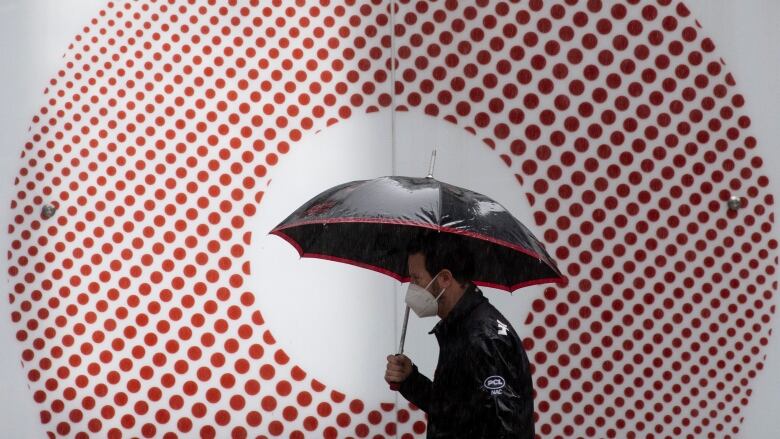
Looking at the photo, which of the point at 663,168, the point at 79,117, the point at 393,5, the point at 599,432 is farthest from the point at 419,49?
the point at 599,432

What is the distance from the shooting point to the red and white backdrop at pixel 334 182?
4.82m

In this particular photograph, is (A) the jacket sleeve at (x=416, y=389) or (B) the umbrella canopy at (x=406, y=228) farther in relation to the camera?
(A) the jacket sleeve at (x=416, y=389)

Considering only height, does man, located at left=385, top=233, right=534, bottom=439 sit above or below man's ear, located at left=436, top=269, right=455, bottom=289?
below

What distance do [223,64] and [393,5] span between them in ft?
3.19

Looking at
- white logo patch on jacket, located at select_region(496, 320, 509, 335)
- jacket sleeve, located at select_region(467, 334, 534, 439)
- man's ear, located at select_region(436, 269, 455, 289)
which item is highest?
man's ear, located at select_region(436, 269, 455, 289)

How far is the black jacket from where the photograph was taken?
2.81 metres

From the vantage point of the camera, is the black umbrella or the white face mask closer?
the black umbrella

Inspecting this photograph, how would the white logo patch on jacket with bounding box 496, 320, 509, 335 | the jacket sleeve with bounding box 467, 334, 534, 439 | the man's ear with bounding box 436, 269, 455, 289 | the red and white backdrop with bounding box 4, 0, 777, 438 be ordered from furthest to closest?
the red and white backdrop with bounding box 4, 0, 777, 438 < the man's ear with bounding box 436, 269, 455, 289 < the white logo patch on jacket with bounding box 496, 320, 509, 335 < the jacket sleeve with bounding box 467, 334, 534, 439

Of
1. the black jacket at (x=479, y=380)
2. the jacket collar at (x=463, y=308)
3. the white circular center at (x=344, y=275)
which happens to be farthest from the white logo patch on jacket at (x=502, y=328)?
the white circular center at (x=344, y=275)

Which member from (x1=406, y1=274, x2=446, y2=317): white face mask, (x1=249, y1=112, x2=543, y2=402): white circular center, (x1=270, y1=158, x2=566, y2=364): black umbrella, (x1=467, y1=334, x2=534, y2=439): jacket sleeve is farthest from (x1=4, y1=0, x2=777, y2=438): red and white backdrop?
(x1=467, y1=334, x2=534, y2=439): jacket sleeve

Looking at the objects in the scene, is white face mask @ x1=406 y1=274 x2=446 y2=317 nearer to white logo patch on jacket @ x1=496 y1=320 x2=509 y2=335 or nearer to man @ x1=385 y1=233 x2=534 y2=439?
man @ x1=385 y1=233 x2=534 y2=439

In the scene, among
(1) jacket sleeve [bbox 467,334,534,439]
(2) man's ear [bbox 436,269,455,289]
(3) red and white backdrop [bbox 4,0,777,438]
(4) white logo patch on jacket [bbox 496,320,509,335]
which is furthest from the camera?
(3) red and white backdrop [bbox 4,0,777,438]

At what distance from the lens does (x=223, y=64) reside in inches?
193

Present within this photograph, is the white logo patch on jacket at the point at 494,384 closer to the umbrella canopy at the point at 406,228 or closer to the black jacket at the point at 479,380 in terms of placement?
the black jacket at the point at 479,380
